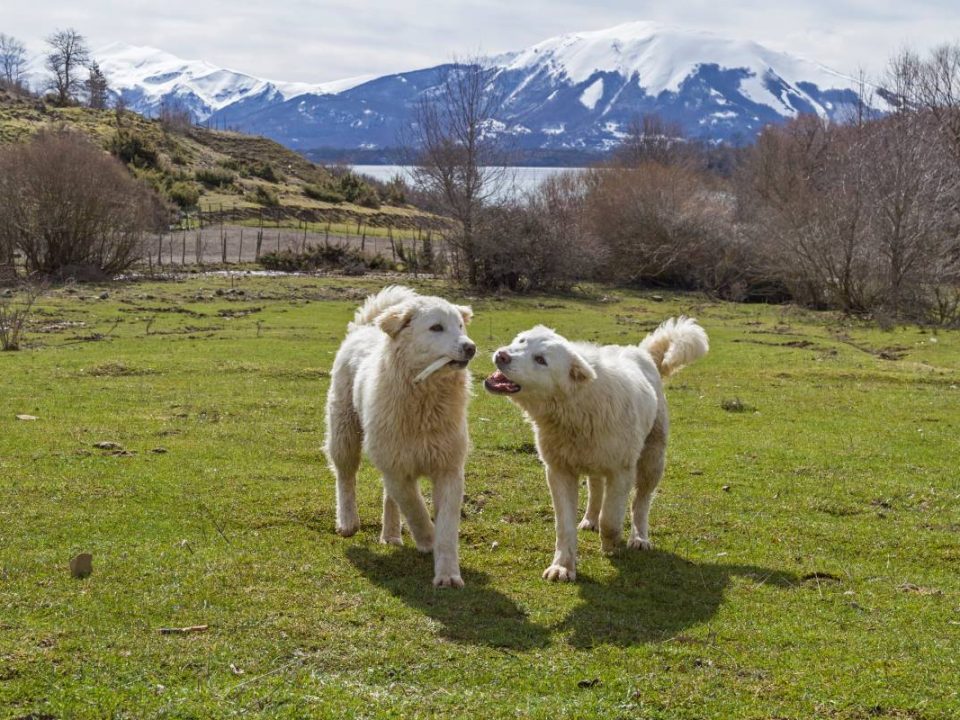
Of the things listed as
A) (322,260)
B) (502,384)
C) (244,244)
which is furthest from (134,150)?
(502,384)

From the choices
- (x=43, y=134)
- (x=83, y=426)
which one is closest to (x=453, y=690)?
(x=83, y=426)

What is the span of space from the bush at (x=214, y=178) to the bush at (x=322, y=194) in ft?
22.8

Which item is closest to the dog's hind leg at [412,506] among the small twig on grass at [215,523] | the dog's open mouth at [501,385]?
the dog's open mouth at [501,385]

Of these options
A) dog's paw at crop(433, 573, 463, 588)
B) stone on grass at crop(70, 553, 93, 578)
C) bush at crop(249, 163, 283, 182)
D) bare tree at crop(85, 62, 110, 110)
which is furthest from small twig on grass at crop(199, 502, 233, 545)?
bare tree at crop(85, 62, 110, 110)

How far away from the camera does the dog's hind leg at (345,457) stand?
959 cm

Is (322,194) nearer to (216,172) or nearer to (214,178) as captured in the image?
(216,172)

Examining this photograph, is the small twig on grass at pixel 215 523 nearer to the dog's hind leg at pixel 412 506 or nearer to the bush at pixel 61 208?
the dog's hind leg at pixel 412 506

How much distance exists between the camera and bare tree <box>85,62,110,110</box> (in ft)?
375

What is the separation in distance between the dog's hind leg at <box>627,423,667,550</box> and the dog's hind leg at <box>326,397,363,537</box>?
8.50 ft

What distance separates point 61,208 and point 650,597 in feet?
119

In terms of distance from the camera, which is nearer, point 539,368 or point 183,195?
point 539,368

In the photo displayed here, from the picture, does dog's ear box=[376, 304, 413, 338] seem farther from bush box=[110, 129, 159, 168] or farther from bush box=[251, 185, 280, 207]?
bush box=[110, 129, 159, 168]

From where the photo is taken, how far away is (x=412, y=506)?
8680mm

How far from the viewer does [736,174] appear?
315 feet
